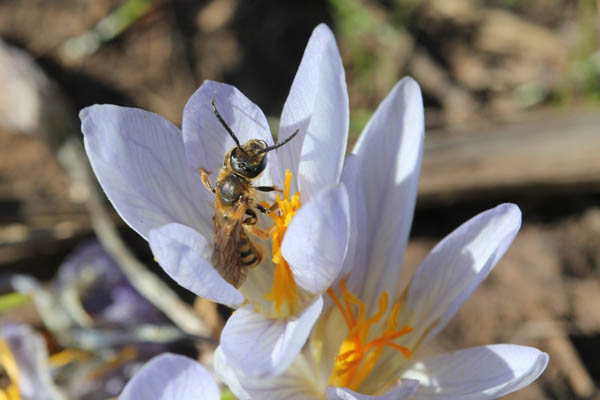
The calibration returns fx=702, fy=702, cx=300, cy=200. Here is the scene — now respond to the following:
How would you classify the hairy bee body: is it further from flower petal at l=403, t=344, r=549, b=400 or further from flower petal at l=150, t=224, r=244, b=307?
flower petal at l=403, t=344, r=549, b=400

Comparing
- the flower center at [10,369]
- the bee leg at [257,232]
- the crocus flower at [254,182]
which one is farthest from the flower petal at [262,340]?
the flower center at [10,369]

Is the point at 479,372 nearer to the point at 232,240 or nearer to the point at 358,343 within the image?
the point at 358,343

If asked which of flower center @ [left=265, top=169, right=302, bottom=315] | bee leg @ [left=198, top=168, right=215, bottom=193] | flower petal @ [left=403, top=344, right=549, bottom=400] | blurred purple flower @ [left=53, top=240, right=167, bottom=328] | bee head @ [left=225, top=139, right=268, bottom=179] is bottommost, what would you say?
blurred purple flower @ [left=53, top=240, right=167, bottom=328]

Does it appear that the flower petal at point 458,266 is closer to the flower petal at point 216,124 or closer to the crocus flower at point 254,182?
the crocus flower at point 254,182

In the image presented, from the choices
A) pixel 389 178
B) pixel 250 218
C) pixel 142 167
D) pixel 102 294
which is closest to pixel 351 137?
pixel 102 294

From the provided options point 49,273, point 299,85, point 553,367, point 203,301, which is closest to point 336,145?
point 299,85

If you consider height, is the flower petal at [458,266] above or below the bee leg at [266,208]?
below

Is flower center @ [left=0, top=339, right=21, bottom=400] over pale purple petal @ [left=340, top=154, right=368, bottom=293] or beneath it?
A: beneath

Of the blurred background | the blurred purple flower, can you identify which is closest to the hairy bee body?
the blurred background
